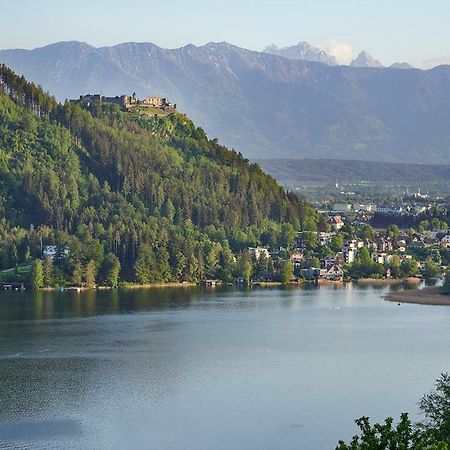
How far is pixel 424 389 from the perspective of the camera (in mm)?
35562

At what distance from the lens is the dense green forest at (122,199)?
6938cm

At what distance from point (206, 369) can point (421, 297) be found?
2541 centimetres

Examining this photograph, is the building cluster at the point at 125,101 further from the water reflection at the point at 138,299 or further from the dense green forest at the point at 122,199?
the water reflection at the point at 138,299

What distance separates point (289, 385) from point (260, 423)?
491 centimetres

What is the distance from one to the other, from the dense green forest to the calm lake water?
33.0 ft

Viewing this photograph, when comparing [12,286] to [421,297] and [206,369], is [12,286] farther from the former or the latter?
[206,369]

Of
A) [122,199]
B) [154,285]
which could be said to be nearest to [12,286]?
[154,285]

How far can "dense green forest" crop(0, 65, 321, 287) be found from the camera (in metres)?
69.4

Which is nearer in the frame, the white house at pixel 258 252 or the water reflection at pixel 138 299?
the water reflection at pixel 138 299

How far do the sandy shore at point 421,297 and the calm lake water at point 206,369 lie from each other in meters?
2.07

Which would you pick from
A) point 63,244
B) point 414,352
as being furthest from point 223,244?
point 414,352

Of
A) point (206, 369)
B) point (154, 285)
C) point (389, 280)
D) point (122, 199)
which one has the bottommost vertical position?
point (206, 369)

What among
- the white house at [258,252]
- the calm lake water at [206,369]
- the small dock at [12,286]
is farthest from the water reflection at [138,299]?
the white house at [258,252]

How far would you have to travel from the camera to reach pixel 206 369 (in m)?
39.3
